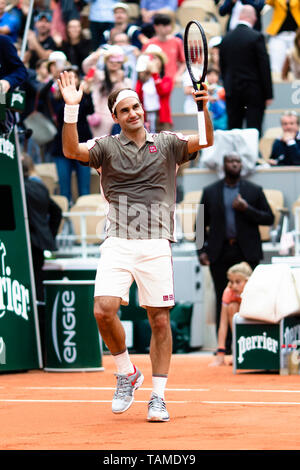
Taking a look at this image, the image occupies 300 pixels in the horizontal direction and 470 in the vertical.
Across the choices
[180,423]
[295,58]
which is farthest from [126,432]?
[295,58]

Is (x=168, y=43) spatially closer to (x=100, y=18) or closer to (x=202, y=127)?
(x=100, y=18)

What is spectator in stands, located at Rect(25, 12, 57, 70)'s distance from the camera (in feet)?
62.1

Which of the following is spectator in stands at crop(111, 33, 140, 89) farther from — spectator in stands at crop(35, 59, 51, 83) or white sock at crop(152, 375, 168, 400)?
white sock at crop(152, 375, 168, 400)

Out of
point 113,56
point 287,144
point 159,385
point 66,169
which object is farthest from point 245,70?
point 159,385

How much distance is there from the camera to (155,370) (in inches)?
290

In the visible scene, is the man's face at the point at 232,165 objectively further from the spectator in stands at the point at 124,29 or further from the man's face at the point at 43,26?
the man's face at the point at 43,26

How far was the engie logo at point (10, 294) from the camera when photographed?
1080 cm

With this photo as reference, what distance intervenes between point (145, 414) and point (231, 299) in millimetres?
4839

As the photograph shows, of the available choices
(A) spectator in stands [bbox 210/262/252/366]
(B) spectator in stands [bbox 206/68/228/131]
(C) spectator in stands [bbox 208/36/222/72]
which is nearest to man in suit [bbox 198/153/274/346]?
(A) spectator in stands [bbox 210/262/252/366]

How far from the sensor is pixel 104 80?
16125 millimetres

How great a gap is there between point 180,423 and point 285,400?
1.51m

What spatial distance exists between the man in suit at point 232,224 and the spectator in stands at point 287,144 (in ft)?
6.96

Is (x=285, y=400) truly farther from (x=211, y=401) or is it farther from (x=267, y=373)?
(x=267, y=373)

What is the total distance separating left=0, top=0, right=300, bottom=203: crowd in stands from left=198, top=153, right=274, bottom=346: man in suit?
91.8 inches
